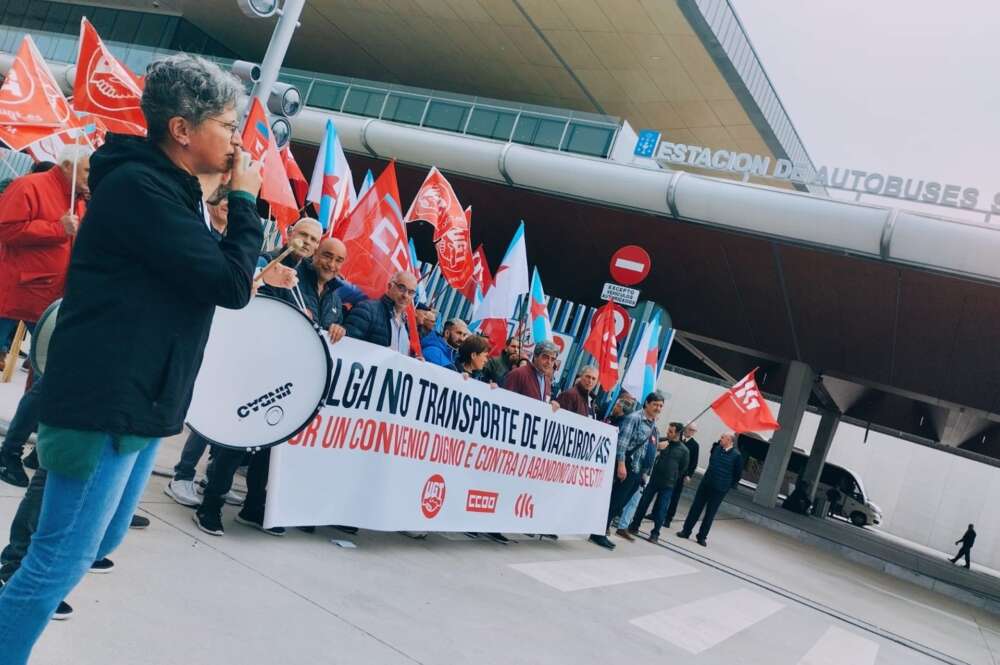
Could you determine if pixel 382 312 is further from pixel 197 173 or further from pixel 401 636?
pixel 197 173

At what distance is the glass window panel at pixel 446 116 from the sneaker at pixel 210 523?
17.8 meters

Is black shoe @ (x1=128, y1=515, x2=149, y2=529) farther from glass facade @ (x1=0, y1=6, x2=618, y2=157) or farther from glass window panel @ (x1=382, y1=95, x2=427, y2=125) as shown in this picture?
glass window panel @ (x1=382, y1=95, x2=427, y2=125)

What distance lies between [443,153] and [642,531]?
12.4m

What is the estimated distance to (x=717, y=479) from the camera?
42.0 ft

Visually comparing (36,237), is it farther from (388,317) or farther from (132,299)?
(132,299)

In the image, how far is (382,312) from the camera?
6496 mm

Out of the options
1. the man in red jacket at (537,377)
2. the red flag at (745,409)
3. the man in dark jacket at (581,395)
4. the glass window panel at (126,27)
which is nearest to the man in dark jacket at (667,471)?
the red flag at (745,409)

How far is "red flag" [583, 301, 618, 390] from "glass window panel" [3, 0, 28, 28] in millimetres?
33595

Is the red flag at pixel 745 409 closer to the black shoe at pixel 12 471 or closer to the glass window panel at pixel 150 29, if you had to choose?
the black shoe at pixel 12 471

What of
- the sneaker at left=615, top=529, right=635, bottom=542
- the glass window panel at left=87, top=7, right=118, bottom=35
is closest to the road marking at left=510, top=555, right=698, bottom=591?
the sneaker at left=615, top=529, right=635, bottom=542

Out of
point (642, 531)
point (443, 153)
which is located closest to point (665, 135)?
point (443, 153)

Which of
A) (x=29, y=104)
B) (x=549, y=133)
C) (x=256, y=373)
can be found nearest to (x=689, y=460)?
(x=256, y=373)

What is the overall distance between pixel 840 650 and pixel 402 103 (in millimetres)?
18574

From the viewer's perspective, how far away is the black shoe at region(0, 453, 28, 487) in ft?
15.4
